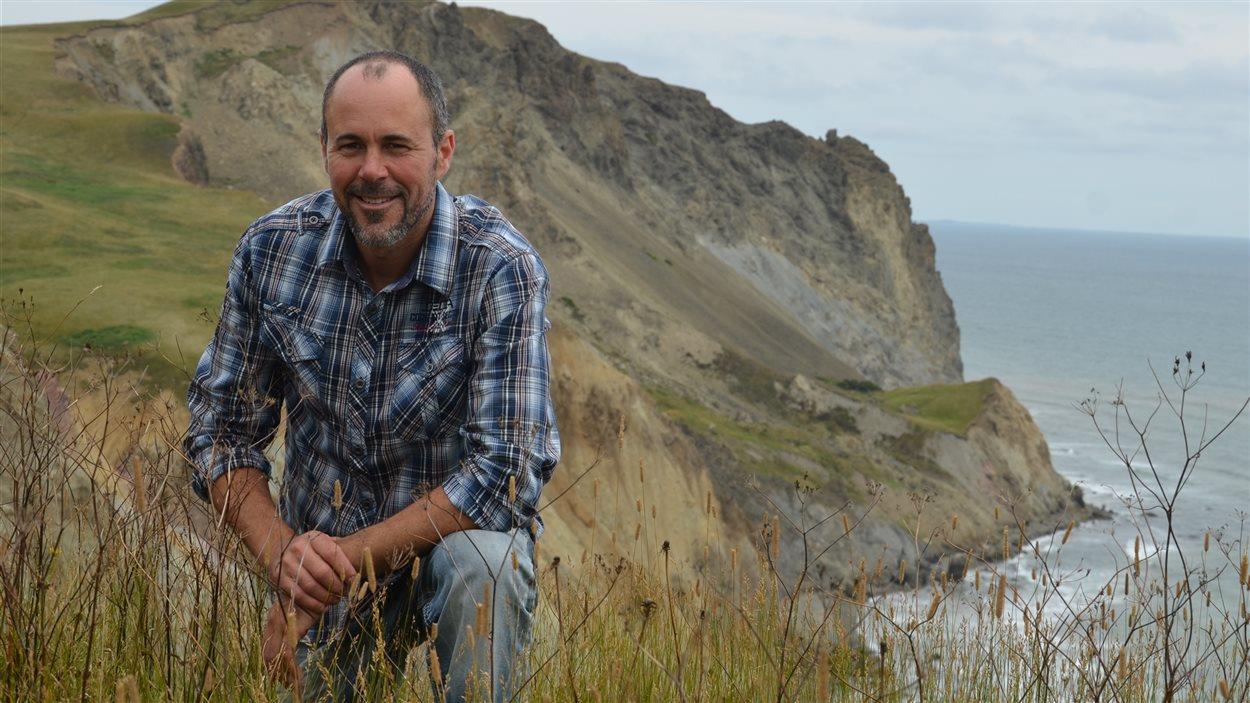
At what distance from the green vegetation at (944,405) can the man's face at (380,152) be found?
152ft

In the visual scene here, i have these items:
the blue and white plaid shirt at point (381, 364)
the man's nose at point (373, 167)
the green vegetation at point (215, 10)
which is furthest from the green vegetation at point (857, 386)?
the man's nose at point (373, 167)

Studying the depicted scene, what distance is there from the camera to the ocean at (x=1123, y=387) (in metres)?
29.9

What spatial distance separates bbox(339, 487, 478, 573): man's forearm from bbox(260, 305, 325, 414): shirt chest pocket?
545 mm

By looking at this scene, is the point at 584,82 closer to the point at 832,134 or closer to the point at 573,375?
the point at 832,134

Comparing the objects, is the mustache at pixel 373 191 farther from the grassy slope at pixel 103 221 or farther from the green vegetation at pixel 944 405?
the green vegetation at pixel 944 405

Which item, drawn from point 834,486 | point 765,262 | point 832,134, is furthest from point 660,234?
point 834,486

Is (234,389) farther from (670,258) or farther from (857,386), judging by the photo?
(670,258)

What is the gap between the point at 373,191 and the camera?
11.8 feet

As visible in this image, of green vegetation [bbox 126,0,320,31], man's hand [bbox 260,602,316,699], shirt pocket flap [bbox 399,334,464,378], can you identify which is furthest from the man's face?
green vegetation [bbox 126,0,320,31]

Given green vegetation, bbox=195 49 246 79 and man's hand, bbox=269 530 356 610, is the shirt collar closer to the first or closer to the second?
man's hand, bbox=269 530 356 610

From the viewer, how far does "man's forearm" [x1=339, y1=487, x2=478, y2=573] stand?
132 inches

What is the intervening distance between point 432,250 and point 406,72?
541mm

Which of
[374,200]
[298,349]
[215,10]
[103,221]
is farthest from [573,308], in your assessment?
[374,200]

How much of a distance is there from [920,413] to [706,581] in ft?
168
